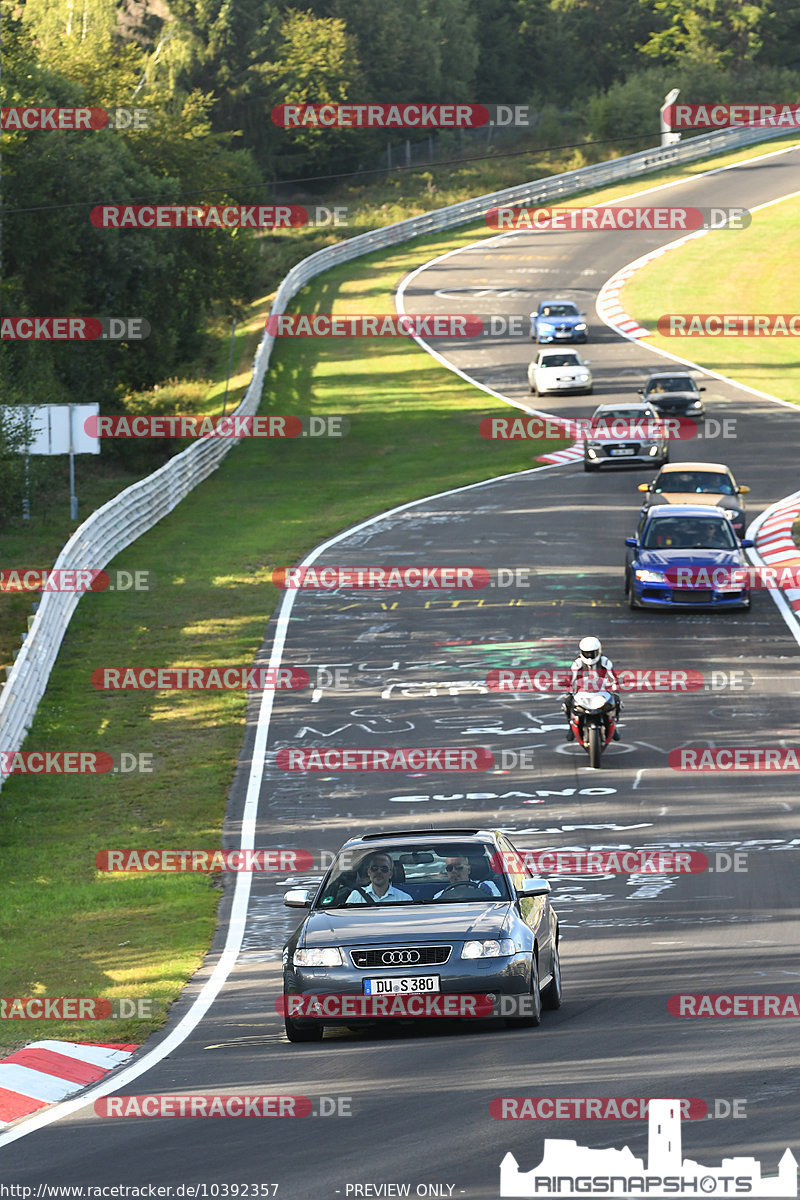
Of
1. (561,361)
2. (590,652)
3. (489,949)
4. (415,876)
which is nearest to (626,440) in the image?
(561,361)

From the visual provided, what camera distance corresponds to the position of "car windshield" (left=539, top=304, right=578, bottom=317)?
59.2 meters

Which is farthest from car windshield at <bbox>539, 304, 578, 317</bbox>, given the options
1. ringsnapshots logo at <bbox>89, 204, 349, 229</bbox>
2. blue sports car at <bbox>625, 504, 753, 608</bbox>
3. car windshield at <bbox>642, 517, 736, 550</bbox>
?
blue sports car at <bbox>625, 504, 753, 608</bbox>

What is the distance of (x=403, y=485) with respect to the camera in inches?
1657

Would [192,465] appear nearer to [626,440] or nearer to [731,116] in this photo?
[626,440]

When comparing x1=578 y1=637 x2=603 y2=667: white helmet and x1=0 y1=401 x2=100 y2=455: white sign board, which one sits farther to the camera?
x1=0 y1=401 x2=100 y2=455: white sign board

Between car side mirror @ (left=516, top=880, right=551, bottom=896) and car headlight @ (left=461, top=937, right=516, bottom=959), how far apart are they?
772mm

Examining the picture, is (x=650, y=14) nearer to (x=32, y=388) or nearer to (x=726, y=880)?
(x=32, y=388)

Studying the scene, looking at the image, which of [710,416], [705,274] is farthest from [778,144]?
[710,416]

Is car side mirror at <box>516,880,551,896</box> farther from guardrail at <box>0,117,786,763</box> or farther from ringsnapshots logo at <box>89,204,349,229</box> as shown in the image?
ringsnapshots logo at <box>89,204,349,229</box>

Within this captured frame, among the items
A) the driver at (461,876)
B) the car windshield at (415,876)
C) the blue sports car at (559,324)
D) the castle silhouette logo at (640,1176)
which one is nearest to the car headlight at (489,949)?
the car windshield at (415,876)

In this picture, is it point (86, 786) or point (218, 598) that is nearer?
point (86, 786)

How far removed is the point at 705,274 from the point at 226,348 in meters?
18.9

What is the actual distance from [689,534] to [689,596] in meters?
1.29

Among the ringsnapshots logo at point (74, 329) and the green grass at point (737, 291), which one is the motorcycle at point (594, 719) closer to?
the ringsnapshots logo at point (74, 329)
